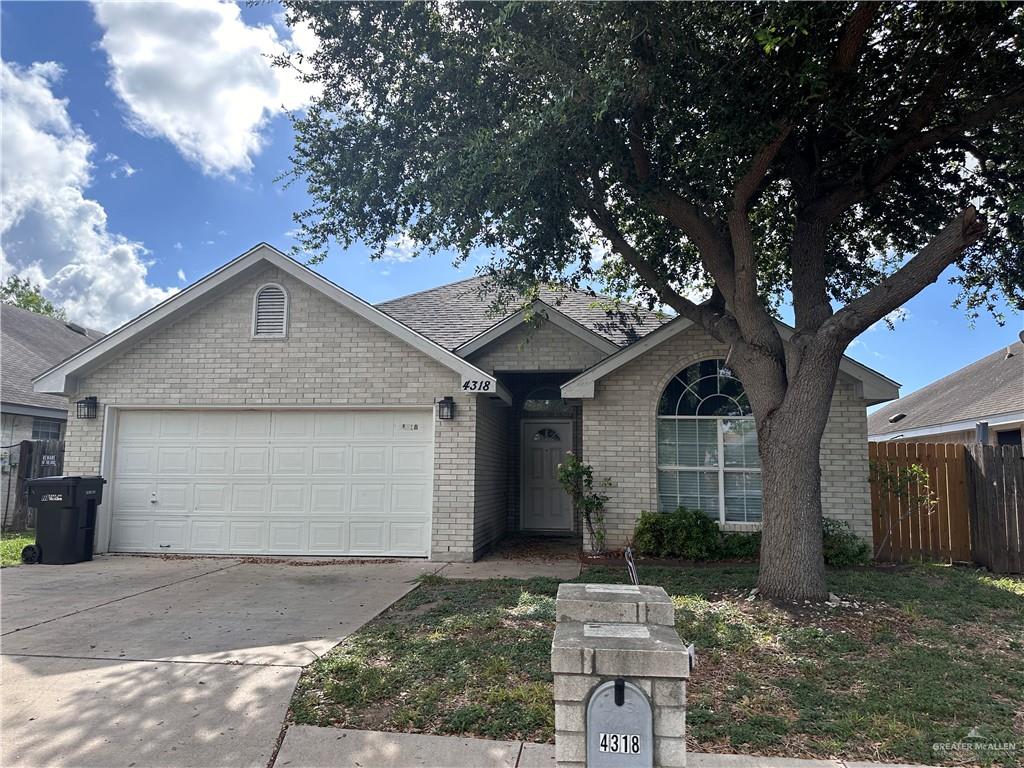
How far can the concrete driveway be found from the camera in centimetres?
382

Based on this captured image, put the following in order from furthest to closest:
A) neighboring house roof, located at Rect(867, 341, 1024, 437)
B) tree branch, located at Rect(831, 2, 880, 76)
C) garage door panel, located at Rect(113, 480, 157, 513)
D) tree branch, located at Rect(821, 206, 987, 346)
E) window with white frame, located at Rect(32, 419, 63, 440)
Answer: neighboring house roof, located at Rect(867, 341, 1024, 437) → window with white frame, located at Rect(32, 419, 63, 440) → garage door panel, located at Rect(113, 480, 157, 513) → tree branch, located at Rect(821, 206, 987, 346) → tree branch, located at Rect(831, 2, 880, 76)

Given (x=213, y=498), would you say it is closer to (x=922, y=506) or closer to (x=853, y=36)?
(x=853, y=36)

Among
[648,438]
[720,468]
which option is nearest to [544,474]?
[648,438]

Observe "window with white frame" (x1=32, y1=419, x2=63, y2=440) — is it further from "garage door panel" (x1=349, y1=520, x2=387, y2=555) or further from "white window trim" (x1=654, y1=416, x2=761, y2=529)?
"white window trim" (x1=654, y1=416, x2=761, y2=529)

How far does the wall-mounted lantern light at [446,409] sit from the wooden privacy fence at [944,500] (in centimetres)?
654

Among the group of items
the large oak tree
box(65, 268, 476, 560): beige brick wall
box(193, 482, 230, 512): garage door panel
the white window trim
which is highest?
the large oak tree

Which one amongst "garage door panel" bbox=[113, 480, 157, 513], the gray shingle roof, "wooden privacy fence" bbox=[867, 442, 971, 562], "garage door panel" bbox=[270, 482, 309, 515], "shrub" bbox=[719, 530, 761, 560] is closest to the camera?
"shrub" bbox=[719, 530, 761, 560]

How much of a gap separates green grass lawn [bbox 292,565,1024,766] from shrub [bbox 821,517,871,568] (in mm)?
2139

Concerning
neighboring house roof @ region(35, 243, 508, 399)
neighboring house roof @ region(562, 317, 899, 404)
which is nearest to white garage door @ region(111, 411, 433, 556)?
neighboring house roof @ region(35, 243, 508, 399)

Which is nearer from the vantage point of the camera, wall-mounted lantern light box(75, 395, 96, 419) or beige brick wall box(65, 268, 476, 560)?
beige brick wall box(65, 268, 476, 560)

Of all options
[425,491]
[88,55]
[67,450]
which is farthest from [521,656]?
[88,55]

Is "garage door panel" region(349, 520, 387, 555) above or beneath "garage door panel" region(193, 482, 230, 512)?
beneath

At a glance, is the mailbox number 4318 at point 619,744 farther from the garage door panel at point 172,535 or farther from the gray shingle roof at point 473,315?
the garage door panel at point 172,535

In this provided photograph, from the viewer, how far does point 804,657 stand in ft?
16.9
